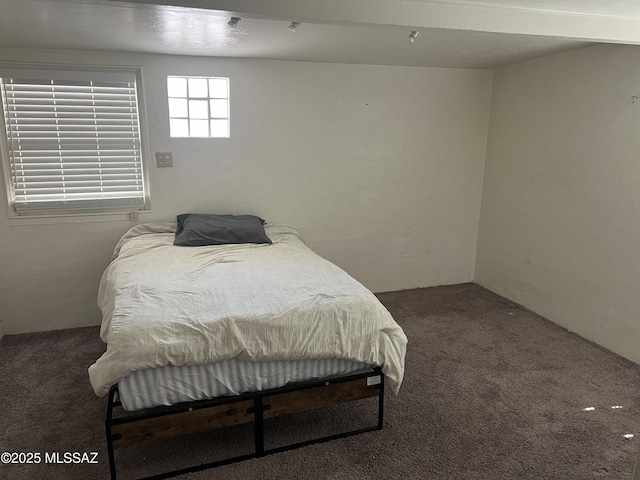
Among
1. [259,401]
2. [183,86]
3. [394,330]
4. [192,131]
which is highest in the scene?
[183,86]

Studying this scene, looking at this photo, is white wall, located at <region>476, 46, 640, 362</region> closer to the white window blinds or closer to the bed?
the bed

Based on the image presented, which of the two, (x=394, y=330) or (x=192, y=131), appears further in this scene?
(x=192, y=131)

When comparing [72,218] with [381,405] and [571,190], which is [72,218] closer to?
[381,405]

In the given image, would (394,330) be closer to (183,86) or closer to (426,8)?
(426,8)

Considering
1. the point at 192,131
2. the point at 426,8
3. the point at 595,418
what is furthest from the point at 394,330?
the point at 192,131

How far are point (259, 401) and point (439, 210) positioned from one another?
3024 millimetres

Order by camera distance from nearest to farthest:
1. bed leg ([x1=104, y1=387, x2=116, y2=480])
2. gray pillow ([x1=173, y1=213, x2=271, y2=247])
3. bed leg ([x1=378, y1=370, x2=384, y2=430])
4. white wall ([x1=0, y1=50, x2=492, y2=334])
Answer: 1. bed leg ([x1=104, y1=387, x2=116, y2=480])
2. bed leg ([x1=378, y1=370, x2=384, y2=430])
3. gray pillow ([x1=173, y1=213, x2=271, y2=247])
4. white wall ([x1=0, y1=50, x2=492, y2=334])

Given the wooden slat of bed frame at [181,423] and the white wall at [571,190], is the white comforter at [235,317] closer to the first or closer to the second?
the wooden slat of bed frame at [181,423]

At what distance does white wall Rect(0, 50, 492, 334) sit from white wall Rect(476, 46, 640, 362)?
408 mm

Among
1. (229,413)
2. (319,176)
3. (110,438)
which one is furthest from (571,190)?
(110,438)

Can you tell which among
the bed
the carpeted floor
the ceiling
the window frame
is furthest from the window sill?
the ceiling

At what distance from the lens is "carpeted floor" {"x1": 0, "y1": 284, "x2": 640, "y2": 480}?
2.06 m

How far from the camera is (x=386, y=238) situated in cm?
437

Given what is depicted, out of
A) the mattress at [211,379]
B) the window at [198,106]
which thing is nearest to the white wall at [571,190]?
the mattress at [211,379]
